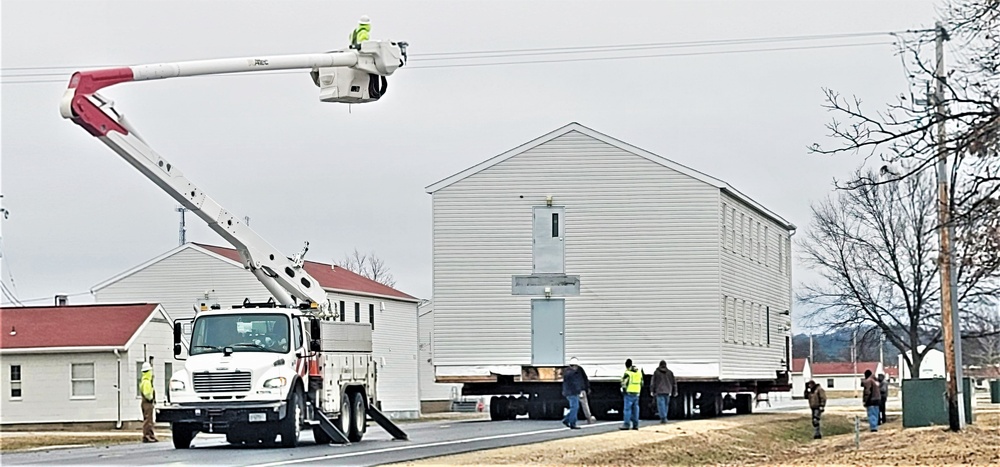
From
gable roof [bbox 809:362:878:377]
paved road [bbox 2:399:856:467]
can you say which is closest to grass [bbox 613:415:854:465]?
paved road [bbox 2:399:856:467]

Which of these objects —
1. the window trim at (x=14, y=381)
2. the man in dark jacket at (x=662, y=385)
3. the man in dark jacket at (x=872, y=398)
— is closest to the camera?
the man in dark jacket at (x=662, y=385)

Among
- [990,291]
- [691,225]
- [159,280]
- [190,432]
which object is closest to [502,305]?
[691,225]

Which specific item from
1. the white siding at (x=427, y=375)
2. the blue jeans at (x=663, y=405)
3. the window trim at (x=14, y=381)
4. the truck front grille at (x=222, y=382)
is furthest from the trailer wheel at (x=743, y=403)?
the truck front grille at (x=222, y=382)

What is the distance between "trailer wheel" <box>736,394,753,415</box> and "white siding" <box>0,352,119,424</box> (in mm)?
18750

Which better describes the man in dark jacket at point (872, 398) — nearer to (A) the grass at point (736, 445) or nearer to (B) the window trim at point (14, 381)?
(A) the grass at point (736, 445)

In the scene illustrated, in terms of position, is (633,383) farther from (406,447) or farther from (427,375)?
(427,375)

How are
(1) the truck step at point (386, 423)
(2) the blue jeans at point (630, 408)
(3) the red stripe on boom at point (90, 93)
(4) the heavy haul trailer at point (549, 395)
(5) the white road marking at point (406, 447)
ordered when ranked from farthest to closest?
(4) the heavy haul trailer at point (549, 395) → (2) the blue jeans at point (630, 408) → (1) the truck step at point (386, 423) → (3) the red stripe on boom at point (90, 93) → (5) the white road marking at point (406, 447)

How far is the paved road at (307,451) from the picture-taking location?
2197 centimetres

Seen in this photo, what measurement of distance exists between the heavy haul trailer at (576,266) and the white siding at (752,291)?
87 centimetres

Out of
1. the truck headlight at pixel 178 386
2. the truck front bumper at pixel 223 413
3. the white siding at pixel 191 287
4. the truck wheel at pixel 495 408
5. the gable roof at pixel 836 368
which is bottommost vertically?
the gable roof at pixel 836 368

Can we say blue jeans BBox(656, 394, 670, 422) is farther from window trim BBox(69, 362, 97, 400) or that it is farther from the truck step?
window trim BBox(69, 362, 97, 400)

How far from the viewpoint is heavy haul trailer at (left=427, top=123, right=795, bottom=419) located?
3816 cm

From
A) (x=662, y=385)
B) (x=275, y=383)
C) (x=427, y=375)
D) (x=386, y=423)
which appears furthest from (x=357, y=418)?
(x=427, y=375)

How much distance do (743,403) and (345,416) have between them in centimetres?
2238
